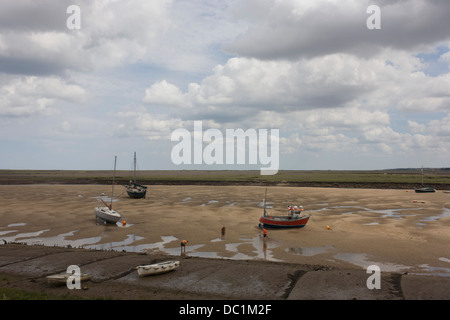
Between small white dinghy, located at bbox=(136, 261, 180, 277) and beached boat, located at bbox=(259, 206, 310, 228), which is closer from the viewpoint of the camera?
small white dinghy, located at bbox=(136, 261, 180, 277)

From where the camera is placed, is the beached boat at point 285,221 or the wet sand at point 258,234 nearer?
the wet sand at point 258,234

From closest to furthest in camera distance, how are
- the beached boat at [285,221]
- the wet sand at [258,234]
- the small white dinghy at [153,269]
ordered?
the small white dinghy at [153,269] < the wet sand at [258,234] < the beached boat at [285,221]

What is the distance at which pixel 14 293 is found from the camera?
49.6 ft

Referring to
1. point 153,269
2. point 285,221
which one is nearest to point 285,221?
point 285,221

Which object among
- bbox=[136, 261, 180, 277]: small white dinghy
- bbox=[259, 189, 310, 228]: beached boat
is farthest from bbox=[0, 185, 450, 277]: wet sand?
bbox=[136, 261, 180, 277]: small white dinghy

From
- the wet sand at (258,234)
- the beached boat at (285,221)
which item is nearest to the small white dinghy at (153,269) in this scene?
the wet sand at (258,234)

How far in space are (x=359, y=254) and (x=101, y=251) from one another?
18534 millimetres

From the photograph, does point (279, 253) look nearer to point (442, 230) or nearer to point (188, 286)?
point (188, 286)

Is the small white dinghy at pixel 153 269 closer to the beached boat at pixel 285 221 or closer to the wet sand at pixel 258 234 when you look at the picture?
the wet sand at pixel 258 234

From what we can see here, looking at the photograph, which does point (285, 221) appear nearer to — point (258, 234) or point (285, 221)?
point (285, 221)

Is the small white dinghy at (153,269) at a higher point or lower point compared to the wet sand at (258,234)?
higher

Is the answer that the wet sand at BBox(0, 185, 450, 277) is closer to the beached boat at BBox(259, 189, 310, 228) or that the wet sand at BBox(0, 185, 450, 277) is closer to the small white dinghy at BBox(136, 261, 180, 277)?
the beached boat at BBox(259, 189, 310, 228)

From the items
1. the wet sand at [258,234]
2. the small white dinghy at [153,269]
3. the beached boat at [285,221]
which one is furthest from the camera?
the beached boat at [285,221]

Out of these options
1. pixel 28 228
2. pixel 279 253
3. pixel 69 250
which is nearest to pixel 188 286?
pixel 279 253
